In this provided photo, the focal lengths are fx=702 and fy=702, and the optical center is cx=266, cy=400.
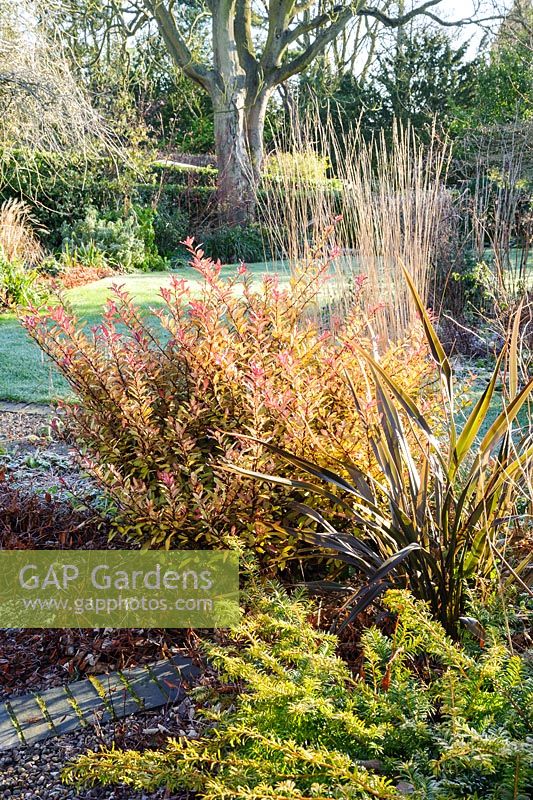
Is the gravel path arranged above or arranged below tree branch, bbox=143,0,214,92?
below

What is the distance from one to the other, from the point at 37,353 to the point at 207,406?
4318 millimetres

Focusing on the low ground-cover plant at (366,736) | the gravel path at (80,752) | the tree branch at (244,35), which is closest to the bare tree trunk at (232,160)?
the tree branch at (244,35)

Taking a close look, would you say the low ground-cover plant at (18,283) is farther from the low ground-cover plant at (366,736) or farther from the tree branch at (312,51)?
the tree branch at (312,51)

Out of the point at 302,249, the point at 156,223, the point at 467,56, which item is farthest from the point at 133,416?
the point at 467,56

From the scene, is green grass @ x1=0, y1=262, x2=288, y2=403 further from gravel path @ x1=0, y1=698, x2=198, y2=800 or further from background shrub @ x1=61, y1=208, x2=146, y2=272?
gravel path @ x1=0, y1=698, x2=198, y2=800

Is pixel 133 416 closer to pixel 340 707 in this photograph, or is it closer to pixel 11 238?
pixel 340 707

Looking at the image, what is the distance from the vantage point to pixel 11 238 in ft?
30.5

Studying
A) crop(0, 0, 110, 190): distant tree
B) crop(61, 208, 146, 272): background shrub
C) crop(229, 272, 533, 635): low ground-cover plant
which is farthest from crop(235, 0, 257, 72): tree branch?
crop(229, 272, 533, 635): low ground-cover plant

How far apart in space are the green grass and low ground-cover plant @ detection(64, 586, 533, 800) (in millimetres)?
2018

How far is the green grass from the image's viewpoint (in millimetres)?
4988

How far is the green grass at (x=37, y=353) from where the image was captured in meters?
4.99

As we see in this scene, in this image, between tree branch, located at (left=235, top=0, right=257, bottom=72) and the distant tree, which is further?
tree branch, located at (left=235, top=0, right=257, bottom=72)

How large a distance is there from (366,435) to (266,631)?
2.26 feet

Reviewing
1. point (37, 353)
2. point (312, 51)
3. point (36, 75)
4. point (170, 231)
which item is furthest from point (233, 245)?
point (37, 353)
